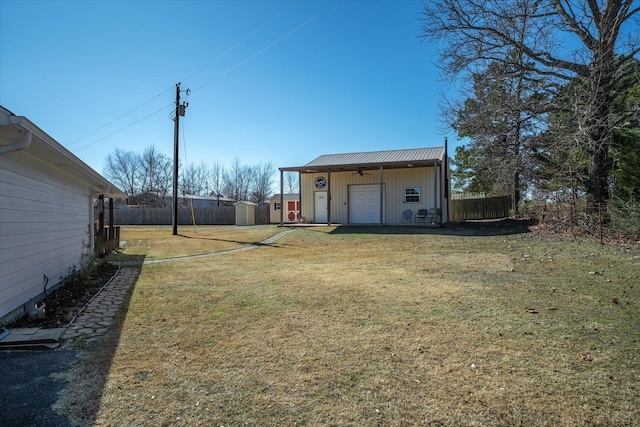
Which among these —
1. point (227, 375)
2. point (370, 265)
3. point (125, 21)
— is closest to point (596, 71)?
point (370, 265)

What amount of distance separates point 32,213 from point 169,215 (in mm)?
27225

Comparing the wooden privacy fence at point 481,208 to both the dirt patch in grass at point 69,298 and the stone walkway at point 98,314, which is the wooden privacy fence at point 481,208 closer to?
the dirt patch in grass at point 69,298

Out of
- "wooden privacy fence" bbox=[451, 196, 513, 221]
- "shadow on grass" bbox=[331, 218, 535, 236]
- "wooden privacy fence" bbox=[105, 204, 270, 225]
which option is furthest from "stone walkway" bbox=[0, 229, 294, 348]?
"wooden privacy fence" bbox=[105, 204, 270, 225]

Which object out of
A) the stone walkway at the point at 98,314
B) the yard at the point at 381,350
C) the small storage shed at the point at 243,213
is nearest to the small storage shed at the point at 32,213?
the stone walkway at the point at 98,314

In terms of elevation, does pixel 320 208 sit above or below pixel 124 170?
below

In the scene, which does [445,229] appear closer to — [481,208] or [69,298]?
[481,208]

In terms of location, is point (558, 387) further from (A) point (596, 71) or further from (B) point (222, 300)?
(A) point (596, 71)

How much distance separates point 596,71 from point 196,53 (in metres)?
13.2

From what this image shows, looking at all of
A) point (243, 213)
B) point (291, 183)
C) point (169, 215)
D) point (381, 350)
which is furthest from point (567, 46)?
point (291, 183)

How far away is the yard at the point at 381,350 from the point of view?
237cm

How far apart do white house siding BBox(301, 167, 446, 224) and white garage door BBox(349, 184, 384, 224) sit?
0.24m

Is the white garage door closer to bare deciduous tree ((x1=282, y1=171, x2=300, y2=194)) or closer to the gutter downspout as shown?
the gutter downspout

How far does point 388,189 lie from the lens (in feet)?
60.7

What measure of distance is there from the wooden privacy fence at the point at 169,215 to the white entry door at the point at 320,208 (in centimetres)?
1066
